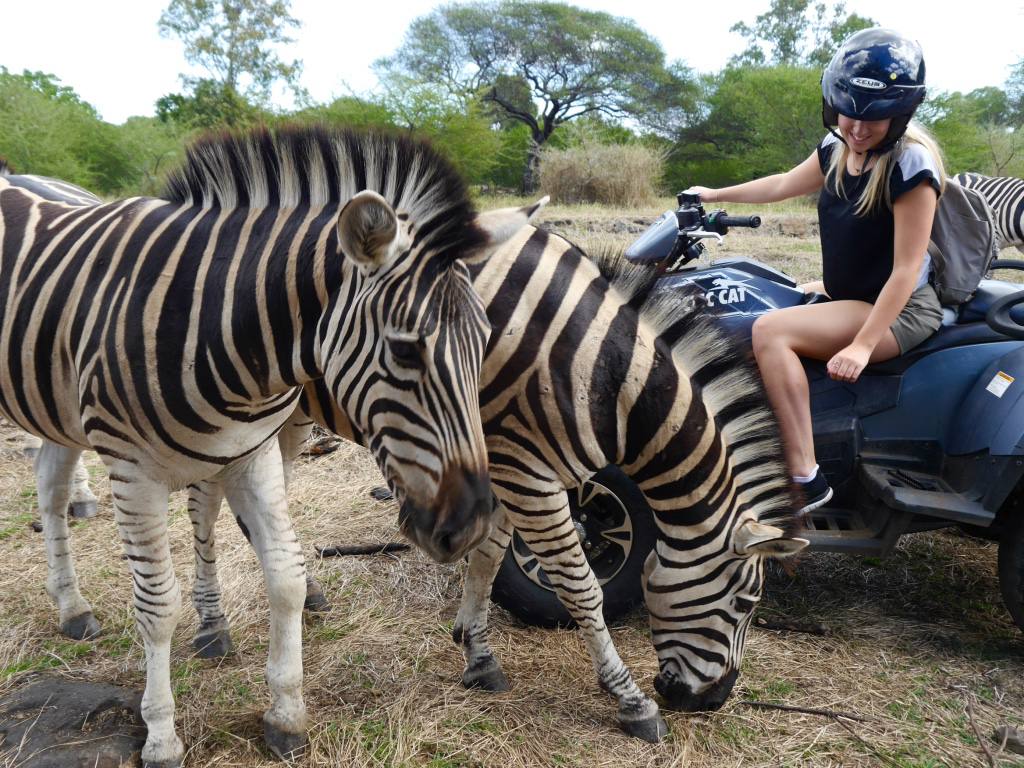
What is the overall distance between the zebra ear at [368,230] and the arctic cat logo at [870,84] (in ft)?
6.88

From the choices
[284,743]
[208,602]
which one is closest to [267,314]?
[284,743]

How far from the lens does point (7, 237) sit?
8.84 ft

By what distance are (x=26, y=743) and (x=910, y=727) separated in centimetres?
338

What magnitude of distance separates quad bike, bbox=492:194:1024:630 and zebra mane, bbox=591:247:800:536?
0.35 feet

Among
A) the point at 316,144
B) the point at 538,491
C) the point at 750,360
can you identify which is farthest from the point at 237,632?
the point at 750,360

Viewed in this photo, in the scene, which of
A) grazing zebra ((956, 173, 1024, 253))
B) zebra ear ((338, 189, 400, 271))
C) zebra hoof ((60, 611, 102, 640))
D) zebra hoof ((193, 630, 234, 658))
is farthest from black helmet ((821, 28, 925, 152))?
grazing zebra ((956, 173, 1024, 253))

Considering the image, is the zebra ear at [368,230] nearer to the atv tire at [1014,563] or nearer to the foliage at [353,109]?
the atv tire at [1014,563]

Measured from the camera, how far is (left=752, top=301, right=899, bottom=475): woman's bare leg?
A: 3.01m

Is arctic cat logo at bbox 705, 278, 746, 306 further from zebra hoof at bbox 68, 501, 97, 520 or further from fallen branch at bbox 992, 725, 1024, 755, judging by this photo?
zebra hoof at bbox 68, 501, 97, 520

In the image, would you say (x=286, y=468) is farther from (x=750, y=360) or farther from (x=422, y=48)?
(x=422, y=48)

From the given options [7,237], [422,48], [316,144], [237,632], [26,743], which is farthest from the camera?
[422,48]

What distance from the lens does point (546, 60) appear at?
39531 mm

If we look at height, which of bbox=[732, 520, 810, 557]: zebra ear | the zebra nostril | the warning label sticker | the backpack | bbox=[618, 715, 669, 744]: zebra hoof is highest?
the backpack

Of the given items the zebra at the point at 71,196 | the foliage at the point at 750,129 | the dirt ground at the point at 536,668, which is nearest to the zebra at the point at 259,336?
the dirt ground at the point at 536,668
